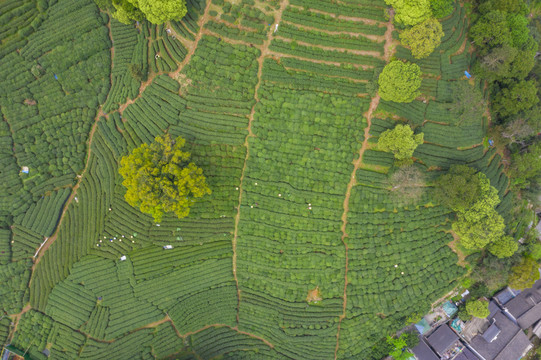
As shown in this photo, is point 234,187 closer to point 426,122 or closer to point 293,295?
point 293,295

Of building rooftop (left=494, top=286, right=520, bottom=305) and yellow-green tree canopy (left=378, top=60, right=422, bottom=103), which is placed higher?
yellow-green tree canopy (left=378, top=60, right=422, bottom=103)

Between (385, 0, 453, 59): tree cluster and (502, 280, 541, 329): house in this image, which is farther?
(502, 280, 541, 329): house

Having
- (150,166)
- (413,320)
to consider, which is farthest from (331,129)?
(413,320)

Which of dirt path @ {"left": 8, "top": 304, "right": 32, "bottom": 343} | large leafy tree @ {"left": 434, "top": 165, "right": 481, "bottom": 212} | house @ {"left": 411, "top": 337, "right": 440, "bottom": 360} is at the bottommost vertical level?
house @ {"left": 411, "top": 337, "right": 440, "bottom": 360}

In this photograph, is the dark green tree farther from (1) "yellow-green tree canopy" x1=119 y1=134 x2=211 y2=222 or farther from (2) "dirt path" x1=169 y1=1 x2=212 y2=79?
(2) "dirt path" x1=169 y1=1 x2=212 y2=79

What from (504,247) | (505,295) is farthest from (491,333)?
(504,247)

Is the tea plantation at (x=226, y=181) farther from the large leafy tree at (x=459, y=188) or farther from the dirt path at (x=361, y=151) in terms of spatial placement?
the large leafy tree at (x=459, y=188)

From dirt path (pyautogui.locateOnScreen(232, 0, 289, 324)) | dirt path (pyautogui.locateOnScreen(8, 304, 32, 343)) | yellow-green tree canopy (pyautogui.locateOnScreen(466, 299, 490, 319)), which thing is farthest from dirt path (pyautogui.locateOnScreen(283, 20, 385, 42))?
dirt path (pyautogui.locateOnScreen(8, 304, 32, 343))

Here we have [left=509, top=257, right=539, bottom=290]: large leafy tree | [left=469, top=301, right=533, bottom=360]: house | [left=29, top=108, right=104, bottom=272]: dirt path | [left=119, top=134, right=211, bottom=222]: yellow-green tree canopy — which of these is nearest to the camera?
[left=119, top=134, right=211, bottom=222]: yellow-green tree canopy
